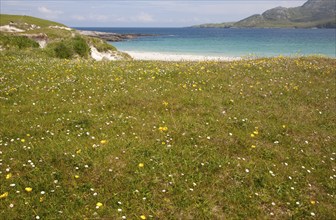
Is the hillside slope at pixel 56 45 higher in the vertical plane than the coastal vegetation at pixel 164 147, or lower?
higher

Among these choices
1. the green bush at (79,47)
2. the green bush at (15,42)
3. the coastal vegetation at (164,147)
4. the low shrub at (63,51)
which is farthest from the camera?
the green bush at (79,47)

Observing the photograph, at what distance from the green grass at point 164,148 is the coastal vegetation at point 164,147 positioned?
0.11 feet

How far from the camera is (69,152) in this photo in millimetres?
8805

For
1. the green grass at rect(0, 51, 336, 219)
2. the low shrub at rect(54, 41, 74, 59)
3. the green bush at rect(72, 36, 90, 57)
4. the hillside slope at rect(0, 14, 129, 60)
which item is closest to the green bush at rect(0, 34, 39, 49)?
the hillside slope at rect(0, 14, 129, 60)

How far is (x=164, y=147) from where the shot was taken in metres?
9.45

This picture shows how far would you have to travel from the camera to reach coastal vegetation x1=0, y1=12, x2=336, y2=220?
7.16 meters

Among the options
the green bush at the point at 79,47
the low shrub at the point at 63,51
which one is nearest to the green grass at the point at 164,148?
the low shrub at the point at 63,51

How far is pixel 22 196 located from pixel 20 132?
12.3 feet

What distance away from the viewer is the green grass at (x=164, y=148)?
23.5 feet

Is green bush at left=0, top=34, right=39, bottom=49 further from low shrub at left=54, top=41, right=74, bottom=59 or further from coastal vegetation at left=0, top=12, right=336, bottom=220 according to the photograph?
coastal vegetation at left=0, top=12, right=336, bottom=220

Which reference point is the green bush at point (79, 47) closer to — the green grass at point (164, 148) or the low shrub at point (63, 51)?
the low shrub at point (63, 51)

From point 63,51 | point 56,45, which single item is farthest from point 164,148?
point 56,45

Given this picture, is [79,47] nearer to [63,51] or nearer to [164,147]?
[63,51]

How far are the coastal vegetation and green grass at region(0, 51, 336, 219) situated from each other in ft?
0.11
